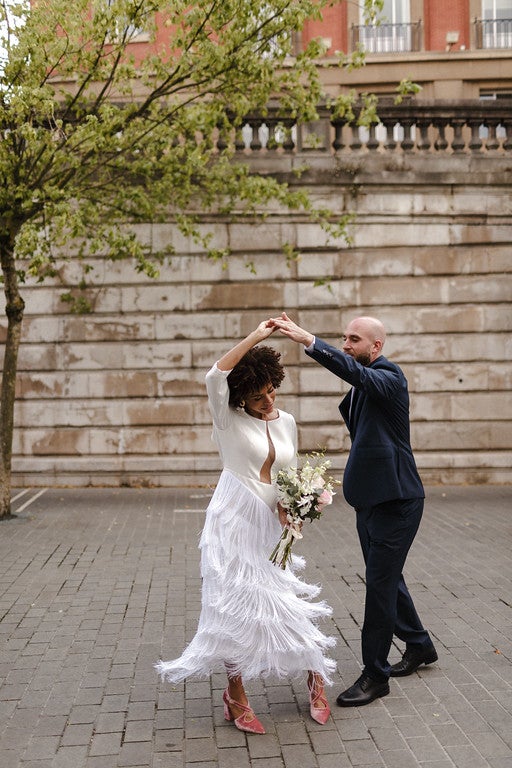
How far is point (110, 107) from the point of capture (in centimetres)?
1063

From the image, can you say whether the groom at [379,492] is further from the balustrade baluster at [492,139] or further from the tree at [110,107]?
the balustrade baluster at [492,139]

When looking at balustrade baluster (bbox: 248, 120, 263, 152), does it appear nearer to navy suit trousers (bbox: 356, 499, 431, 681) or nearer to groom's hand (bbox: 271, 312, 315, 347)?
navy suit trousers (bbox: 356, 499, 431, 681)

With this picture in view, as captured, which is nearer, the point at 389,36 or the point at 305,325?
the point at 305,325

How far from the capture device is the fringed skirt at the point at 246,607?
4.49 metres

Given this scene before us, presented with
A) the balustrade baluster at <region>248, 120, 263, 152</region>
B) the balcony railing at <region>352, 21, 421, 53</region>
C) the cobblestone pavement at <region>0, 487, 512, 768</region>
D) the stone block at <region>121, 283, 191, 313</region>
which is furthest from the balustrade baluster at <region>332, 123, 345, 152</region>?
the balcony railing at <region>352, 21, 421, 53</region>

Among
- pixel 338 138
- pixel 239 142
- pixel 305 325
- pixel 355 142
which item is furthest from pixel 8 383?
pixel 355 142

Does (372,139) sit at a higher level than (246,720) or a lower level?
higher

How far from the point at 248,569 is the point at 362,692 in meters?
1.01

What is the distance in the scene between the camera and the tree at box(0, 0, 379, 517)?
33.5 ft

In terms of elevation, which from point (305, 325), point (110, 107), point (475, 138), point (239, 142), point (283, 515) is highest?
point (475, 138)

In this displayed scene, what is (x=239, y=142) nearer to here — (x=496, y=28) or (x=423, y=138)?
(x=423, y=138)

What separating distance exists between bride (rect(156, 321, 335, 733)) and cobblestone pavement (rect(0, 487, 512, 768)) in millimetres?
300

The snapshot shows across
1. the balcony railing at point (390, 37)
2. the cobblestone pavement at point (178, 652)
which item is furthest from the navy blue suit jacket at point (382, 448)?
the balcony railing at point (390, 37)

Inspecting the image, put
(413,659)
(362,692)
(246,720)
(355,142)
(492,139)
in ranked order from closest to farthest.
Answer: (246,720), (362,692), (413,659), (355,142), (492,139)
